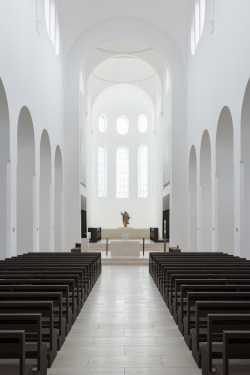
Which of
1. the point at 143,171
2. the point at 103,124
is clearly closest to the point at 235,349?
the point at 143,171

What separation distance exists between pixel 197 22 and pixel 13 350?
54.8 ft

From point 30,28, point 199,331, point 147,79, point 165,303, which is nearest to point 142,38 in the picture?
point 30,28

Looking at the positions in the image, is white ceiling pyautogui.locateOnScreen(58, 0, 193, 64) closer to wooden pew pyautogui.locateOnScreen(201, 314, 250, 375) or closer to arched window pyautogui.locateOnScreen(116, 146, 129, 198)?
arched window pyautogui.locateOnScreen(116, 146, 129, 198)

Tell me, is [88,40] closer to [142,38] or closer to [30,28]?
[142,38]

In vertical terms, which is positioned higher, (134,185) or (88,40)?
(88,40)

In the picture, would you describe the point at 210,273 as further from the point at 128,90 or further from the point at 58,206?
the point at 128,90

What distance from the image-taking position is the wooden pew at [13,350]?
10.1 ft

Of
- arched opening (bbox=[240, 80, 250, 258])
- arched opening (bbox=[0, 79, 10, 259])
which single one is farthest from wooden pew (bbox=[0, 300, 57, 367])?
arched opening (bbox=[240, 80, 250, 258])

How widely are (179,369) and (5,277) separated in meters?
2.81

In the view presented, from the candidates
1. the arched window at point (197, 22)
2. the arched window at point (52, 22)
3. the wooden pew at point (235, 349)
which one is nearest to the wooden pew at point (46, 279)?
the wooden pew at point (235, 349)

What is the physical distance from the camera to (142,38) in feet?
67.5

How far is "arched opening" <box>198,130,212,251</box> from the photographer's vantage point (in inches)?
685

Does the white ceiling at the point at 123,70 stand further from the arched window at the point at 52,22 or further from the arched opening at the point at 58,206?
the arched opening at the point at 58,206

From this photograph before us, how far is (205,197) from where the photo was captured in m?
17.5
